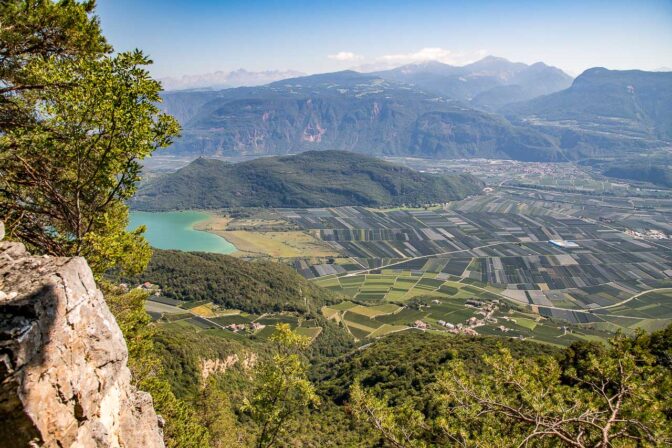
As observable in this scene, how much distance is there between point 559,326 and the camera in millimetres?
85938

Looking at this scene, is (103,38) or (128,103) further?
(103,38)

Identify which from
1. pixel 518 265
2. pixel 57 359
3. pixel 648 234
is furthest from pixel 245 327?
pixel 648 234

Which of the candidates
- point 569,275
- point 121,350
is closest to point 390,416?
point 121,350

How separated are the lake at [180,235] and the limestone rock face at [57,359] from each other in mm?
124038

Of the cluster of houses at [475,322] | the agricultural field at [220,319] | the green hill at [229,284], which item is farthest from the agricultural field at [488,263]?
the green hill at [229,284]

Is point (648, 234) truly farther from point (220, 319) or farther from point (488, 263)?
point (220, 319)

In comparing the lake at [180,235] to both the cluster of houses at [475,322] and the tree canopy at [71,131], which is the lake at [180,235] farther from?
the tree canopy at [71,131]

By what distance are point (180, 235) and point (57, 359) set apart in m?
161

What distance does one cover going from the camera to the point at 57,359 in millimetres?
7934

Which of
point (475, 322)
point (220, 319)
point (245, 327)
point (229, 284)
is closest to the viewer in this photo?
point (245, 327)

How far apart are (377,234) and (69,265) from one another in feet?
518

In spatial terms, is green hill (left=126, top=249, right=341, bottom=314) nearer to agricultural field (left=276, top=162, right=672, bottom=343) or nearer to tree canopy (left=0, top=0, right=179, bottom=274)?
agricultural field (left=276, top=162, right=672, bottom=343)

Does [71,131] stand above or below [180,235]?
above

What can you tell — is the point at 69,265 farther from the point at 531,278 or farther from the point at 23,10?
the point at 531,278
